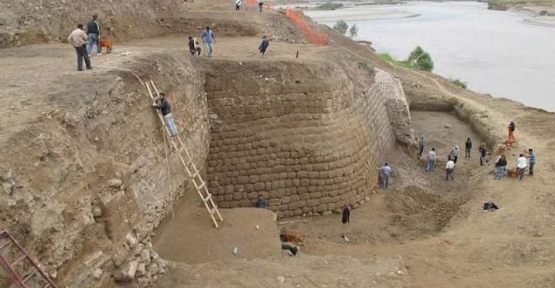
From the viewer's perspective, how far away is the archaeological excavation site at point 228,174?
8.32m

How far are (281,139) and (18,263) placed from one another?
357 inches

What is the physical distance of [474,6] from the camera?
83688mm

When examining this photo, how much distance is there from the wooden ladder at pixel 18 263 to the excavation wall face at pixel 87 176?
0.17 meters

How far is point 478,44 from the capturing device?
4872 centimetres

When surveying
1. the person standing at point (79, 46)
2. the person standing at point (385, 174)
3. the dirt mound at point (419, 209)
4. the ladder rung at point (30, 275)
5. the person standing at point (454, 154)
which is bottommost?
the dirt mound at point (419, 209)

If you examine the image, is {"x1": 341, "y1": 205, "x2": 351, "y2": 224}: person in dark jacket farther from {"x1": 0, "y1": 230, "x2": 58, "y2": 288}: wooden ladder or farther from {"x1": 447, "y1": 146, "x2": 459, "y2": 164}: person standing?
{"x1": 0, "y1": 230, "x2": 58, "y2": 288}: wooden ladder

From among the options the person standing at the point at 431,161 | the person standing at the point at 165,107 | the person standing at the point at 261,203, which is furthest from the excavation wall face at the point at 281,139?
the person standing at the point at 431,161

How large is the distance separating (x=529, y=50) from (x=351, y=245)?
36.9 metres

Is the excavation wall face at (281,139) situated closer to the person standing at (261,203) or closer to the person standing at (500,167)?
the person standing at (261,203)

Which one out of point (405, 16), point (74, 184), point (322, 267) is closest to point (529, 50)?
point (405, 16)

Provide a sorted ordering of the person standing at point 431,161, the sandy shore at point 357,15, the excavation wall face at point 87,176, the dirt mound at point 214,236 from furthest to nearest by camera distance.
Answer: the sandy shore at point 357,15
the person standing at point 431,161
the dirt mound at point 214,236
the excavation wall face at point 87,176

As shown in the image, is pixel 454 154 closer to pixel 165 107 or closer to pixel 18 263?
pixel 165 107

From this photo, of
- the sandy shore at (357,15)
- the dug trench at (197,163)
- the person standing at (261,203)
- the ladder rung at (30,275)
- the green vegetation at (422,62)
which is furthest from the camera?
the sandy shore at (357,15)

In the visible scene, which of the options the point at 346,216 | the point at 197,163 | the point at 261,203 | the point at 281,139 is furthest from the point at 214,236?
the point at 346,216
